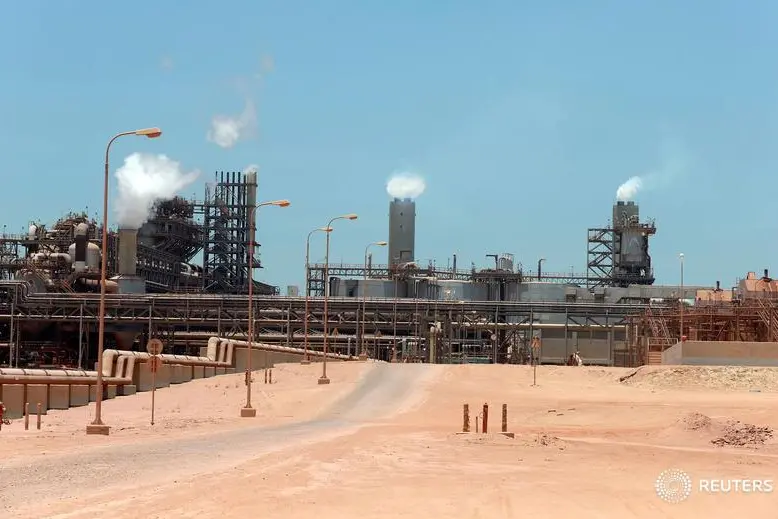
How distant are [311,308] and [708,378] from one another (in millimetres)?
44719

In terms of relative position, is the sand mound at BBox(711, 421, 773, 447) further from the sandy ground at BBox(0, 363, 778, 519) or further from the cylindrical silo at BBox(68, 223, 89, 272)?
the cylindrical silo at BBox(68, 223, 89, 272)

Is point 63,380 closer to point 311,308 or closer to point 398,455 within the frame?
point 398,455

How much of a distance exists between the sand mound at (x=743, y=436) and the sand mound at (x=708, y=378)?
25.2 metres

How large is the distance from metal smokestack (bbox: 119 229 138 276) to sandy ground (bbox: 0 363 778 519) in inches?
1927

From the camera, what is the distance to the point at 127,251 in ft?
345

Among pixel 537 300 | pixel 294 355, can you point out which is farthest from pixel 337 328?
pixel 537 300

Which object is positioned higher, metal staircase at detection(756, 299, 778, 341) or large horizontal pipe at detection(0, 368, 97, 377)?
metal staircase at detection(756, 299, 778, 341)

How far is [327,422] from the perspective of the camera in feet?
137

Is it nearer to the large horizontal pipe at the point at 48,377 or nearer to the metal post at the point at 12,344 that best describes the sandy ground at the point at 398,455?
the large horizontal pipe at the point at 48,377

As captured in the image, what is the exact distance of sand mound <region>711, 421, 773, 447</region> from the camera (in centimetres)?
3165

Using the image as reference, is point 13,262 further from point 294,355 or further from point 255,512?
point 255,512

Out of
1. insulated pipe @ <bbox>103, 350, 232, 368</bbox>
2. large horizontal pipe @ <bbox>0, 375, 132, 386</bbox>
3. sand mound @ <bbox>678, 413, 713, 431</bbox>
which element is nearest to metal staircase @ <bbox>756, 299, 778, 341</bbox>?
insulated pipe @ <bbox>103, 350, 232, 368</bbox>

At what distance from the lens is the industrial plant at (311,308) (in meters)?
96.1

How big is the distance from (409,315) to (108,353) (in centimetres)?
4154
